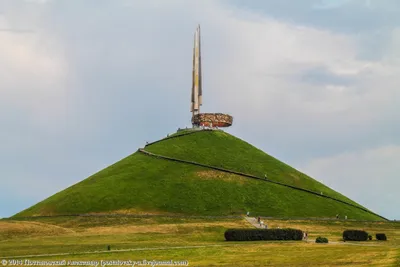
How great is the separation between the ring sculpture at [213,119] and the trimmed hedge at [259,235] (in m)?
74.8

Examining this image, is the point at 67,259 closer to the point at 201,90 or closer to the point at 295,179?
the point at 295,179

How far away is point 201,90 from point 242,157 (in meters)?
19.0

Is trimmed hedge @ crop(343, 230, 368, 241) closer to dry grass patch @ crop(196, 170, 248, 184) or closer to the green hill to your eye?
the green hill

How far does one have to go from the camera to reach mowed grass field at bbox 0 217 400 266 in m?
45.3

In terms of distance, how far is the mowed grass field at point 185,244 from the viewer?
45.3 metres

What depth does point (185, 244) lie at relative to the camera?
2335 inches

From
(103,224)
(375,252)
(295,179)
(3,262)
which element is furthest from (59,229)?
(295,179)

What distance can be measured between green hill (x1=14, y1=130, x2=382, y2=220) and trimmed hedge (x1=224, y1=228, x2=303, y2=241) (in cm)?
3441

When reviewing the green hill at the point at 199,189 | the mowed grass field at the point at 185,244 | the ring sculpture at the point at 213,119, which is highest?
the ring sculpture at the point at 213,119

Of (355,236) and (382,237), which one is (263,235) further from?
(382,237)

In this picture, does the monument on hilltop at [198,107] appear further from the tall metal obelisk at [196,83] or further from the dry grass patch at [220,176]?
the dry grass patch at [220,176]

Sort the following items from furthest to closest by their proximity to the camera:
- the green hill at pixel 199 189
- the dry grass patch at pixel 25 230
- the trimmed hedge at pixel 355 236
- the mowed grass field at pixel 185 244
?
the green hill at pixel 199 189, the dry grass patch at pixel 25 230, the trimmed hedge at pixel 355 236, the mowed grass field at pixel 185 244

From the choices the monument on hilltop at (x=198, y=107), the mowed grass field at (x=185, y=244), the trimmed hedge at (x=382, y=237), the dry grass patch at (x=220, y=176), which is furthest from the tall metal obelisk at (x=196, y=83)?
the trimmed hedge at (x=382, y=237)

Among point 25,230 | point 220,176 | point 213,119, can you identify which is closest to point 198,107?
point 213,119
